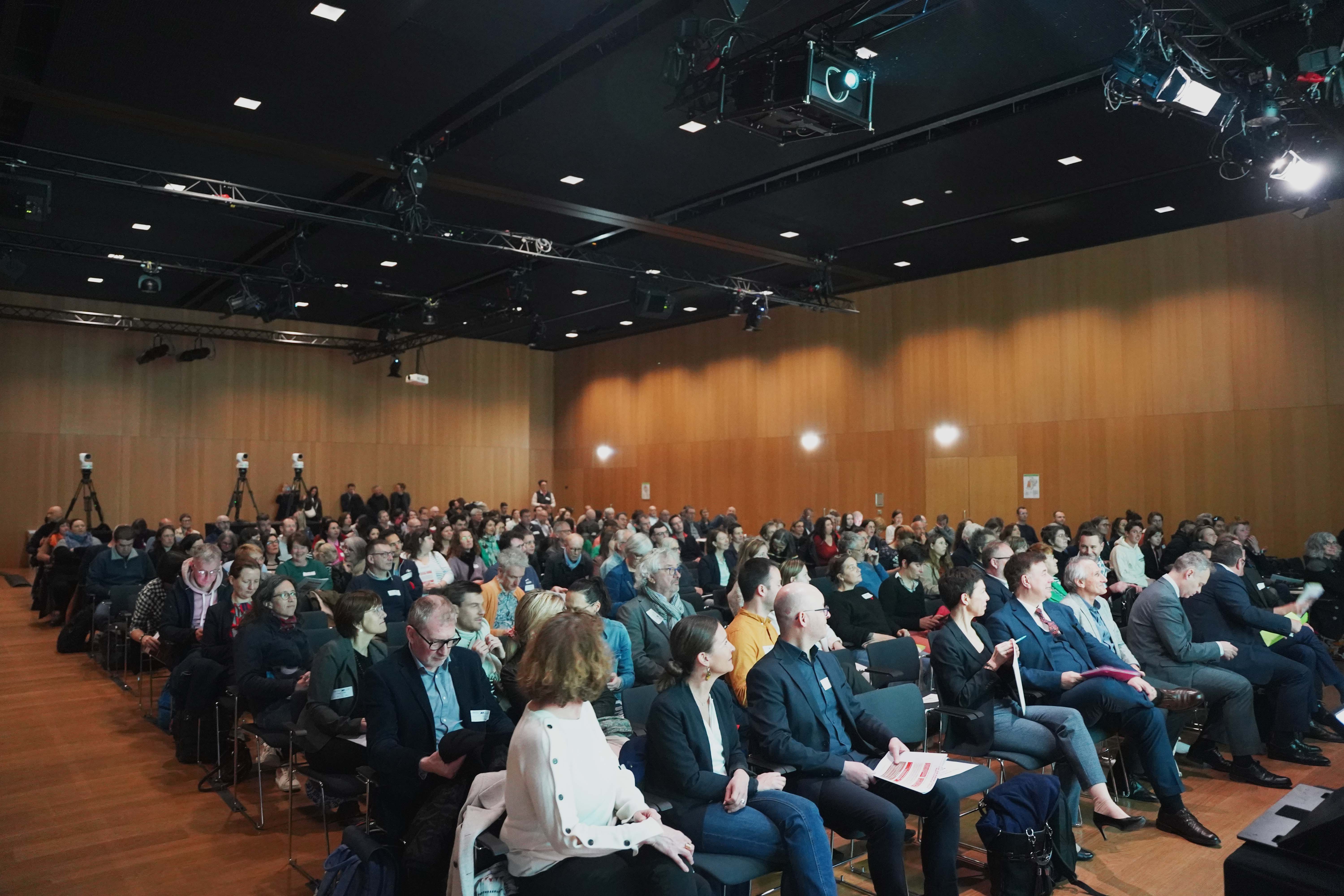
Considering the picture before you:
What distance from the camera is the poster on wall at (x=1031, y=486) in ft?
45.4

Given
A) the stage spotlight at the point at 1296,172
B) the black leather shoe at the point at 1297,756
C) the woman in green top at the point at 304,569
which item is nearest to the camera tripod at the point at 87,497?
the woman in green top at the point at 304,569

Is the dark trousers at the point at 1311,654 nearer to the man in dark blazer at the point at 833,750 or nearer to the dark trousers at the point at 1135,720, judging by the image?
the dark trousers at the point at 1135,720

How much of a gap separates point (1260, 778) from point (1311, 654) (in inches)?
50.0

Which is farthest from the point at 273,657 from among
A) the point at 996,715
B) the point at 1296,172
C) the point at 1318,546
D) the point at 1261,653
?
the point at 1318,546

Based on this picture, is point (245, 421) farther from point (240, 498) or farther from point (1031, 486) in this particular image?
point (1031, 486)

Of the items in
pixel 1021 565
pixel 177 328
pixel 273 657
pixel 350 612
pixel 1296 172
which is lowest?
pixel 273 657

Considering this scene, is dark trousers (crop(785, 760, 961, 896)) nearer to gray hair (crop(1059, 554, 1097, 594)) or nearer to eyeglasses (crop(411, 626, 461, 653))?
eyeglasses (crop(411, 626, 461, 653))

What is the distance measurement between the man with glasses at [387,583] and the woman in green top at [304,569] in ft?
3.71

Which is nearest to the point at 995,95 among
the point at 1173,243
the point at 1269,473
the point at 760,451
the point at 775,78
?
the point at 775,78

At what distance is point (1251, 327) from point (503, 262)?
10745 millimetres

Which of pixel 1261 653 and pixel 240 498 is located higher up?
pixel 240 498

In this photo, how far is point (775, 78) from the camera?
19.5 feet

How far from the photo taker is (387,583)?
6.32 m

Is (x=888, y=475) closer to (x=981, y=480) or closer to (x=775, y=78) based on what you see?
(x=981, y=480)
